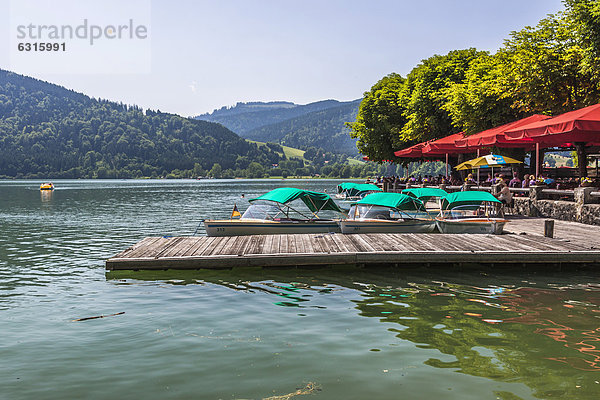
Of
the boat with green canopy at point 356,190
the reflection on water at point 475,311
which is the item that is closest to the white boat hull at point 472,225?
the reflection on water at point 475,311

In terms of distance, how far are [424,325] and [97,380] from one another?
659 cm

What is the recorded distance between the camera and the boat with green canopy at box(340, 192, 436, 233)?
69.2 feet

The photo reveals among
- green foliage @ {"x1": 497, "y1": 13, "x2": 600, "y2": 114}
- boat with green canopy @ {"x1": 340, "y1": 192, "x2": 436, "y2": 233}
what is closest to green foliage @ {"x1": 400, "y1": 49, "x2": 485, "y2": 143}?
green foliage @ {"x1": 497, "y1": 13, "x2": 600, "y2": 114}

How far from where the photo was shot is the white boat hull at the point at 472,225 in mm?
19406

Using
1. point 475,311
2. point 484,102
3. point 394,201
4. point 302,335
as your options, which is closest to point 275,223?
point 394,201

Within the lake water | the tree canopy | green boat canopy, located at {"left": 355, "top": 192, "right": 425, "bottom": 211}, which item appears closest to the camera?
the lake water

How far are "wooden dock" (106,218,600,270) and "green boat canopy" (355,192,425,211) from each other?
9.46 feet

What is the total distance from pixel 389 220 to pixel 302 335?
1273 cm

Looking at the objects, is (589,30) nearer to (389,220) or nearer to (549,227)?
(549,227)

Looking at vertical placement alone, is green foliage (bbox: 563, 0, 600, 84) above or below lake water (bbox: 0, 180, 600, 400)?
above

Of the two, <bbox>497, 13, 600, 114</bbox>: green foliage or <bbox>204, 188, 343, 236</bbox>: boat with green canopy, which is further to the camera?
<bbox>497, 13, 600, 114</bbox>: green foliage

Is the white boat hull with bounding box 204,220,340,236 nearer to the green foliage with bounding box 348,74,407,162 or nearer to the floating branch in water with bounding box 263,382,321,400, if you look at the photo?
the floating branch in water with bounding box 263,382,321,400

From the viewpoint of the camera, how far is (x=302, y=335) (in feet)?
31.3

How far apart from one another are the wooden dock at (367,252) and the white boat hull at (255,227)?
123 inches
